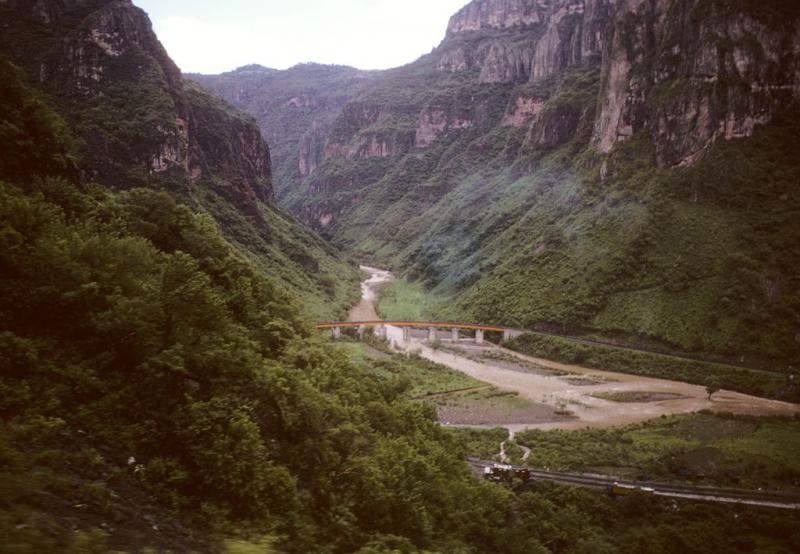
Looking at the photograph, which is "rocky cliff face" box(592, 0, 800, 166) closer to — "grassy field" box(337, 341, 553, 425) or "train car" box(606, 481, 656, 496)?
"grassy field" box(337, 341, 553, 425)

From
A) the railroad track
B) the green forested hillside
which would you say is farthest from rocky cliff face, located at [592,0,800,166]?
the green forested hillside

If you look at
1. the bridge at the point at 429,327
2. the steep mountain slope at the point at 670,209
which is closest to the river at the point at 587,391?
the bridge at the point at 429,327

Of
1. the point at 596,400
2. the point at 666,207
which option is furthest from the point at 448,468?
the point at 666,207

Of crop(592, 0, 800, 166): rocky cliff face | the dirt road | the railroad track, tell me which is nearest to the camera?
the railroad track

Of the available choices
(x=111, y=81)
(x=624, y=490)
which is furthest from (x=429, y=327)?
(x=111, y=81)

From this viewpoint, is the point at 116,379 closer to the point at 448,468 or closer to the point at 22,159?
the point at 22,159
